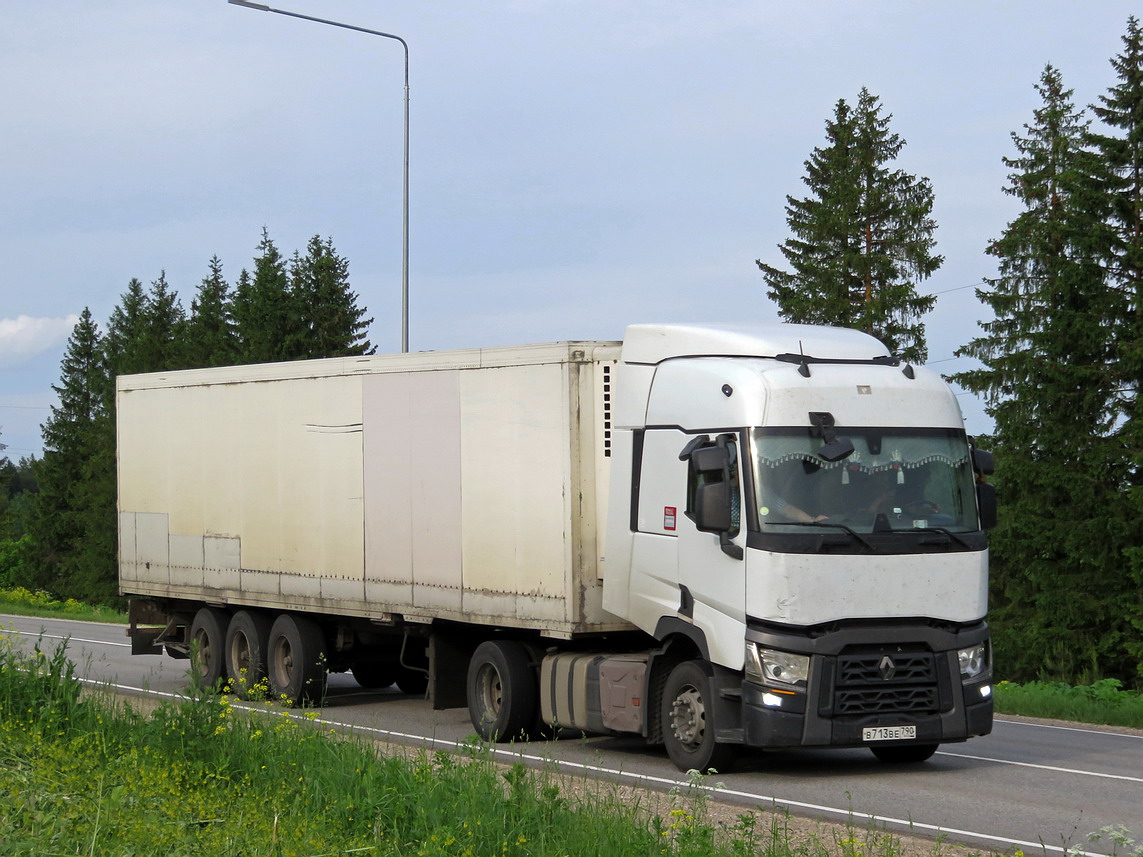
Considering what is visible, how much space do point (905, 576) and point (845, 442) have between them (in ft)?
3.52

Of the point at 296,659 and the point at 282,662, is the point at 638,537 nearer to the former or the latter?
the point at 296,659

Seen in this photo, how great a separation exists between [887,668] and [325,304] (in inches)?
2169

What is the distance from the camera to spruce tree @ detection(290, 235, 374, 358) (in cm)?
6425

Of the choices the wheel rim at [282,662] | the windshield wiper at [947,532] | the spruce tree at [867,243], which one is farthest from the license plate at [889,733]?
the spruce tree at [867,243]

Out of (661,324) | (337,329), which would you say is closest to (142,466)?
(661,324)

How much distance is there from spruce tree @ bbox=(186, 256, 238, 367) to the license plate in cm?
6300

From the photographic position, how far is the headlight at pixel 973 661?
11867 millimetres

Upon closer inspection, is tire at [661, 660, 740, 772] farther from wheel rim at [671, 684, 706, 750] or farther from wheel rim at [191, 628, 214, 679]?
wheel rim at [191, 628, 214, 679]

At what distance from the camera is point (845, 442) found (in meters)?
11.8

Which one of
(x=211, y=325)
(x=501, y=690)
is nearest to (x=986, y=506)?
(x=501, y=690)

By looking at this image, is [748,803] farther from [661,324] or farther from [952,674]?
[661,324]

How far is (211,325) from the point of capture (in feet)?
260

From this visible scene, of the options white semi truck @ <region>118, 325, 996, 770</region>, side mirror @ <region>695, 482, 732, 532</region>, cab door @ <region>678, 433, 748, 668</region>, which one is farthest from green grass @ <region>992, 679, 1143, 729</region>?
side mirror @ <region>695, 482, 732, 532</region>

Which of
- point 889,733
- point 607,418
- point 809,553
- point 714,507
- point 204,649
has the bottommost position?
point 889,733
